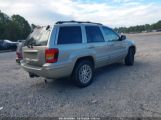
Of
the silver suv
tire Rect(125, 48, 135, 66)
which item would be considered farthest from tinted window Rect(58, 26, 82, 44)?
tire Rect(125, 48, 135, 66)

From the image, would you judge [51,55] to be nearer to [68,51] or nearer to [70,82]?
[68,51]

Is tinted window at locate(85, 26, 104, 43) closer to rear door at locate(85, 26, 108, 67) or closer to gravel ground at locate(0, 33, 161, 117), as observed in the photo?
rear door at locate(85, 26, 108, 67)

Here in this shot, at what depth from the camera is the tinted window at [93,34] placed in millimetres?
6638

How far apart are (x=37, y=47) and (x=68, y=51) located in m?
0.86

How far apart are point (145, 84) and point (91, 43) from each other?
2041mm

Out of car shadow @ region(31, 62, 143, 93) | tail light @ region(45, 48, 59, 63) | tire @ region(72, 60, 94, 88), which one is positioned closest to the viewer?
tail light @ region(45, 48, 59, 63)

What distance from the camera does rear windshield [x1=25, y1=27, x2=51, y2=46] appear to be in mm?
5734

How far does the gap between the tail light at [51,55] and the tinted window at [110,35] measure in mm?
2515

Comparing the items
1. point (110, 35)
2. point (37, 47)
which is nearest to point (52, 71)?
point (37, 47)

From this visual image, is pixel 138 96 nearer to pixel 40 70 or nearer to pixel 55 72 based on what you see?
pixel 55 72

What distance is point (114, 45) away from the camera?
778 cm

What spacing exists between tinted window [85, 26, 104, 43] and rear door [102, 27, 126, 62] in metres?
0.33

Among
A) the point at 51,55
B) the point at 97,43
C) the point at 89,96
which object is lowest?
the point at 89,96

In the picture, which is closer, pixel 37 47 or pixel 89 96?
pixel 89 96
